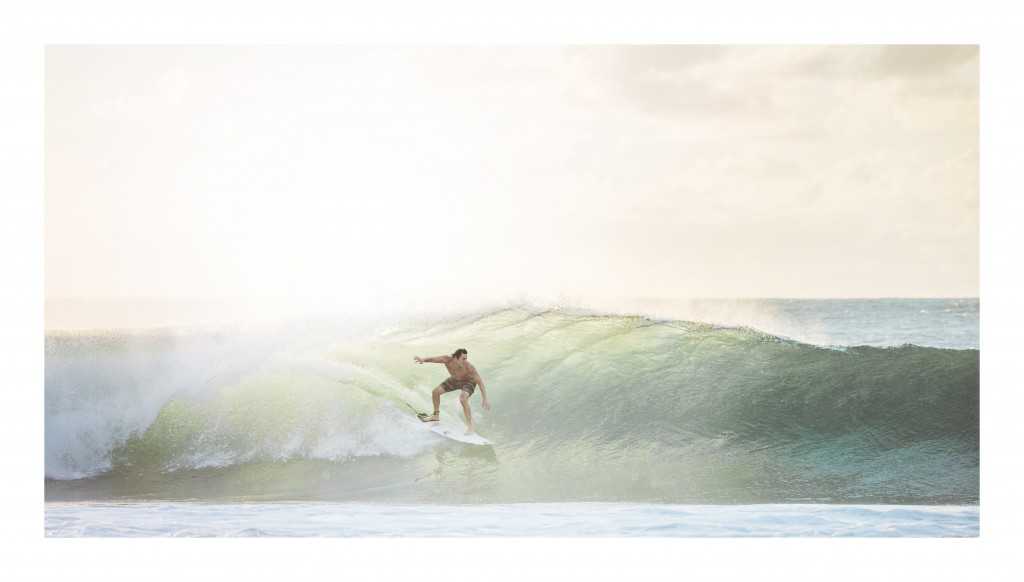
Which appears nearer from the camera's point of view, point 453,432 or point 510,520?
point 510,520

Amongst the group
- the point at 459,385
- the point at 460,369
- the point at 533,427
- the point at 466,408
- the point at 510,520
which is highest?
the point at 460,369

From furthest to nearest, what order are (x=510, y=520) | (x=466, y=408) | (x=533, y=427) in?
1. (x=533, y=427)
2. (x=466, y=408)
3. (x=510, y=520)

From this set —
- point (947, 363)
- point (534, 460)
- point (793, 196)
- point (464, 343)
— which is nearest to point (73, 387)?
point (464, 343)

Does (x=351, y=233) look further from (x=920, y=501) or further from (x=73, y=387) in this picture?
(x=920, y=501)

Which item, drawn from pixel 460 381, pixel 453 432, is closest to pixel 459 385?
pixel 460 381

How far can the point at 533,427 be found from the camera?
688cm

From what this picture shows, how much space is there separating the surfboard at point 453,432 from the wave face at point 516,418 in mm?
90

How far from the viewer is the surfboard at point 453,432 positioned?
6.31 metres

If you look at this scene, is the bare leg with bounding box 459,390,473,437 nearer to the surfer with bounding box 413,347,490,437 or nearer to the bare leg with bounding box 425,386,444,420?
the surfer with bounding box 413,347,490,437

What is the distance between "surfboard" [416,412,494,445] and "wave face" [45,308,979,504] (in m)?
0.09

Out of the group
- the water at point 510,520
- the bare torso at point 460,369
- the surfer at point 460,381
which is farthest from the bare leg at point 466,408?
the water at point 510,520

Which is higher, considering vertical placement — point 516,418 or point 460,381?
point 460,381

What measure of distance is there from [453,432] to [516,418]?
0.75 meters

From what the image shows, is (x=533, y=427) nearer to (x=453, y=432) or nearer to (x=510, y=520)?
(x=453, y=432)
